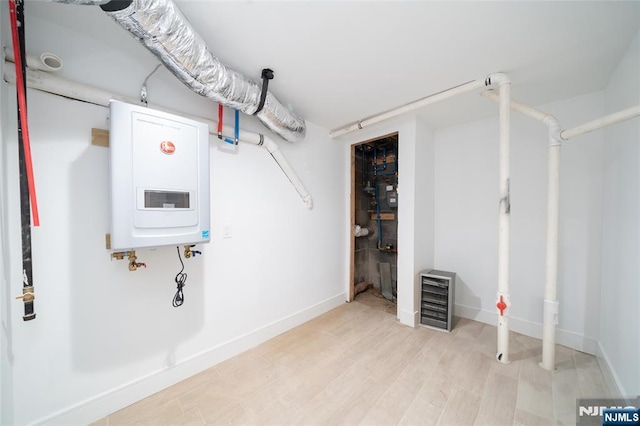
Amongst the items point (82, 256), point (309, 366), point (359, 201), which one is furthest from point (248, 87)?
point (359, 201)

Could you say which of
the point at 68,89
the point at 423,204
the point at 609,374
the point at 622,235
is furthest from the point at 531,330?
the point at 68,89

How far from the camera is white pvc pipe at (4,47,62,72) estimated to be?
1.15 metres

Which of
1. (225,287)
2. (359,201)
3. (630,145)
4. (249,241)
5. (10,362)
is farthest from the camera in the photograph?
(359,201)

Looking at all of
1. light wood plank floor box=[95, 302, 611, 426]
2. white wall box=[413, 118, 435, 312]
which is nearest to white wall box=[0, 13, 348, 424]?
light wood plank floor box=[95, 302, 611, 426]

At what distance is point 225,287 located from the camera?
6.51 ft

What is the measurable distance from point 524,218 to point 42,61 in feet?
12.9

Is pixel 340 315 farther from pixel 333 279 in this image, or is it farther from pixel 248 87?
pixel 248 87

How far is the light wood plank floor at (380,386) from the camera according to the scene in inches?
55.6

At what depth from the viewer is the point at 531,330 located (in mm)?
2314

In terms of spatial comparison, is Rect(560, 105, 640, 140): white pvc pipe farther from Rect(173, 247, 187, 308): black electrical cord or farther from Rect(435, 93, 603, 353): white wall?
Rect(173, 247, 187, 308): black electrical cord

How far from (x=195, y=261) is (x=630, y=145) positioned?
3.26 meters

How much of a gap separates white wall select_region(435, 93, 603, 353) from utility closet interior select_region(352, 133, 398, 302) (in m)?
0.75

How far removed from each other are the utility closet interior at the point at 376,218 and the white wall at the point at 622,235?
198cm

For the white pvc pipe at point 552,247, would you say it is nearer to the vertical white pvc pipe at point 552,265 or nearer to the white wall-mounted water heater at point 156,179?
the vertical white pvc pipe at point 552,265
